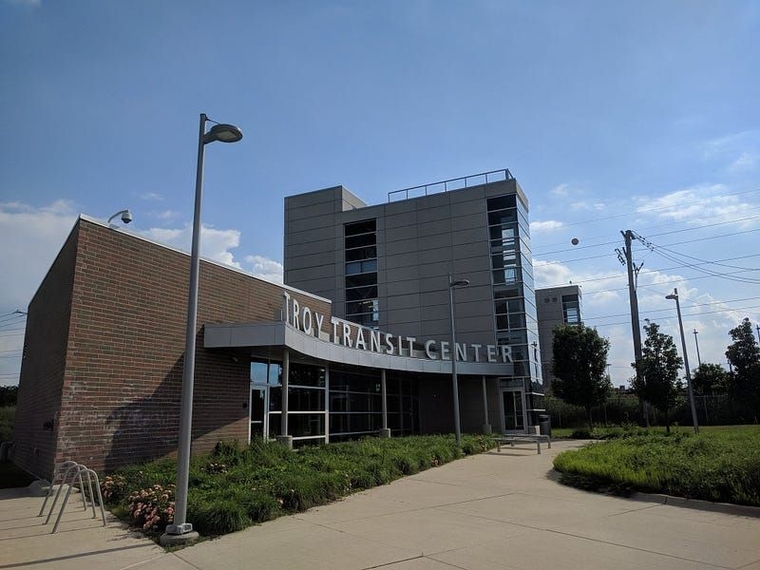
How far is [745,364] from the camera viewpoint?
34.2 m

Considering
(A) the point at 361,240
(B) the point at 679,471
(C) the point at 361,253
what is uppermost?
(A) the point at 361,240

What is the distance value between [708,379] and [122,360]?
164 feet

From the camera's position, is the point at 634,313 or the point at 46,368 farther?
the point at 634,313

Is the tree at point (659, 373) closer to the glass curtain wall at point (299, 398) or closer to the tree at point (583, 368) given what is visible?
the tree at point (583, 368)

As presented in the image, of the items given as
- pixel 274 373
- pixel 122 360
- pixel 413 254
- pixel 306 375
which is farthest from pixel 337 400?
pixel 413 254

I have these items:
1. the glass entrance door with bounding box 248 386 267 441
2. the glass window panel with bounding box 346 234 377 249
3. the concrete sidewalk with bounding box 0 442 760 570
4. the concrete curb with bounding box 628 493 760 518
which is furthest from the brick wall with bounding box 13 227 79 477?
the glass window panel with bounding box 346 234 377 249

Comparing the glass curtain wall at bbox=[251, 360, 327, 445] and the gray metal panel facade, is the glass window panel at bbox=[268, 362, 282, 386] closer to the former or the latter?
the glass curtain wall at bbox=[251, 360, 327, 445]

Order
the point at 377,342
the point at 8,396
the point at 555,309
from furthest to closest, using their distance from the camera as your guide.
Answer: the point at 555,309, the point at 8,396, the point at 377,342

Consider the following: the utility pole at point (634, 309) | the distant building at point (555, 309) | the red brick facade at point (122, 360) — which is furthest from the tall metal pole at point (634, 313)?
the distant building at point (555, 309)

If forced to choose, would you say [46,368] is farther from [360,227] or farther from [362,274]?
[360,227]

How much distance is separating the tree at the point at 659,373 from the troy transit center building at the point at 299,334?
6640 millimetres

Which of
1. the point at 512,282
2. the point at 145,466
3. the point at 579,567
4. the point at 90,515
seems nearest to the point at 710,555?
the point at 579,567

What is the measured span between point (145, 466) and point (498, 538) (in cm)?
925

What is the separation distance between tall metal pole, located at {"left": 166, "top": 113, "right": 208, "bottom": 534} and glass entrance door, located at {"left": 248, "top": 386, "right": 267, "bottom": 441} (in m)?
10.1
